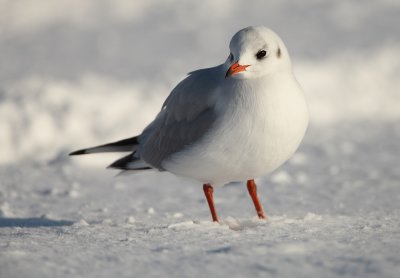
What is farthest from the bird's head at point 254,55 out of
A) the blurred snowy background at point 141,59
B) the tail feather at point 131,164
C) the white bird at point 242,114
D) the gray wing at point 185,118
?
the blurred snowy background at point 141,59

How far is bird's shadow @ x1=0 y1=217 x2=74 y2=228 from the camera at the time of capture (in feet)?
12.1

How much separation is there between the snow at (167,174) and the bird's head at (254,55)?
0.86 m

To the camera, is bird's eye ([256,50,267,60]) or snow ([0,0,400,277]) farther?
bird's eye ([256,50,267,60])

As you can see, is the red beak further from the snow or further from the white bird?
the snow

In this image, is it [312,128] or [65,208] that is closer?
[65,208]

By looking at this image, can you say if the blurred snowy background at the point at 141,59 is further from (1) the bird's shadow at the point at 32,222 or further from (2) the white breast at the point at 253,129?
(2) the white breast at the point at 253,129

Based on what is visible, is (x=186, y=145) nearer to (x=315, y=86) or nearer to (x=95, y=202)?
(x=95, y=202)

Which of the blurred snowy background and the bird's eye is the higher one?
the blurred snowy background

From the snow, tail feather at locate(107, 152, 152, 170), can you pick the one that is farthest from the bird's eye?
tail feather at locate(107, 152, 152, 170)

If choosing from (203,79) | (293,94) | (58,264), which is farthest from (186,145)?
(58,264)

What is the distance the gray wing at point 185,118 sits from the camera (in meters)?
3.46

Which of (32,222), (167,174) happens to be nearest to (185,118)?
(32,222)

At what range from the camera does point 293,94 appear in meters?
3.39

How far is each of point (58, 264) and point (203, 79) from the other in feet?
4.92
